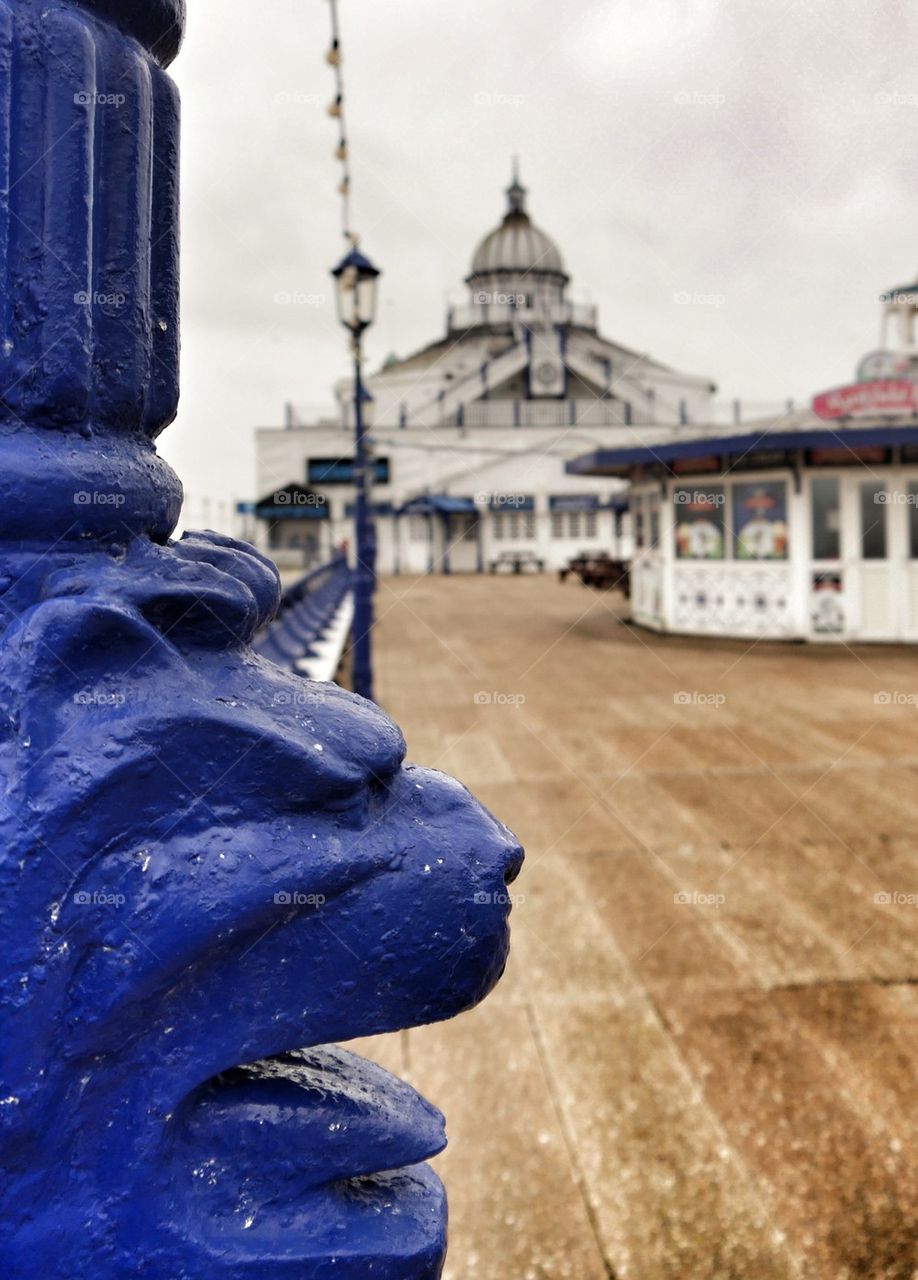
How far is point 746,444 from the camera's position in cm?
1416

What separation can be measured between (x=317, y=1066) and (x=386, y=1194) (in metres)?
0.13

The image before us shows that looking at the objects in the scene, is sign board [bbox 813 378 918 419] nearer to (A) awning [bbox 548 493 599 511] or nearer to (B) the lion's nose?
(B) the lion's nose

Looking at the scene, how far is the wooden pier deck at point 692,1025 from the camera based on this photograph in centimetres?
267

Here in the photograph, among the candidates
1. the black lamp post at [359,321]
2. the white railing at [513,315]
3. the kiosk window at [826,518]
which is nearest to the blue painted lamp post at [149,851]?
the black lamp post at [359,321]

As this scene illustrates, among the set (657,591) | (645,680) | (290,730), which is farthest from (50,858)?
(657,591)

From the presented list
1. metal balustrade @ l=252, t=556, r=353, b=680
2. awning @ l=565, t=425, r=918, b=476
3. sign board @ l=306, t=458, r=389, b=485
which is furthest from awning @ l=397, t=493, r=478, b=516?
metal balustrade @ l=252, t=556, r=353, b=680

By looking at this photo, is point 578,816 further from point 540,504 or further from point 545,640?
point 540,504

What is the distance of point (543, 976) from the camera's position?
408 cm

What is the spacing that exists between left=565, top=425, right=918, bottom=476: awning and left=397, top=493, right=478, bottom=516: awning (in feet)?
64.3

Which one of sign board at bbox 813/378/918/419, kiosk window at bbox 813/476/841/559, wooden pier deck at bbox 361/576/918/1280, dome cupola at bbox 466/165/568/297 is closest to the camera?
wooden pier deck at bbox 361/576/918/1280

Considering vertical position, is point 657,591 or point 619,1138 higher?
point 657,591

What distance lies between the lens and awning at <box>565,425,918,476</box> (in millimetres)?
13461

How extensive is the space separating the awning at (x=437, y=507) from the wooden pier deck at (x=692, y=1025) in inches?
1119

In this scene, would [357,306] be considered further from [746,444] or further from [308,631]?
[746,444]
